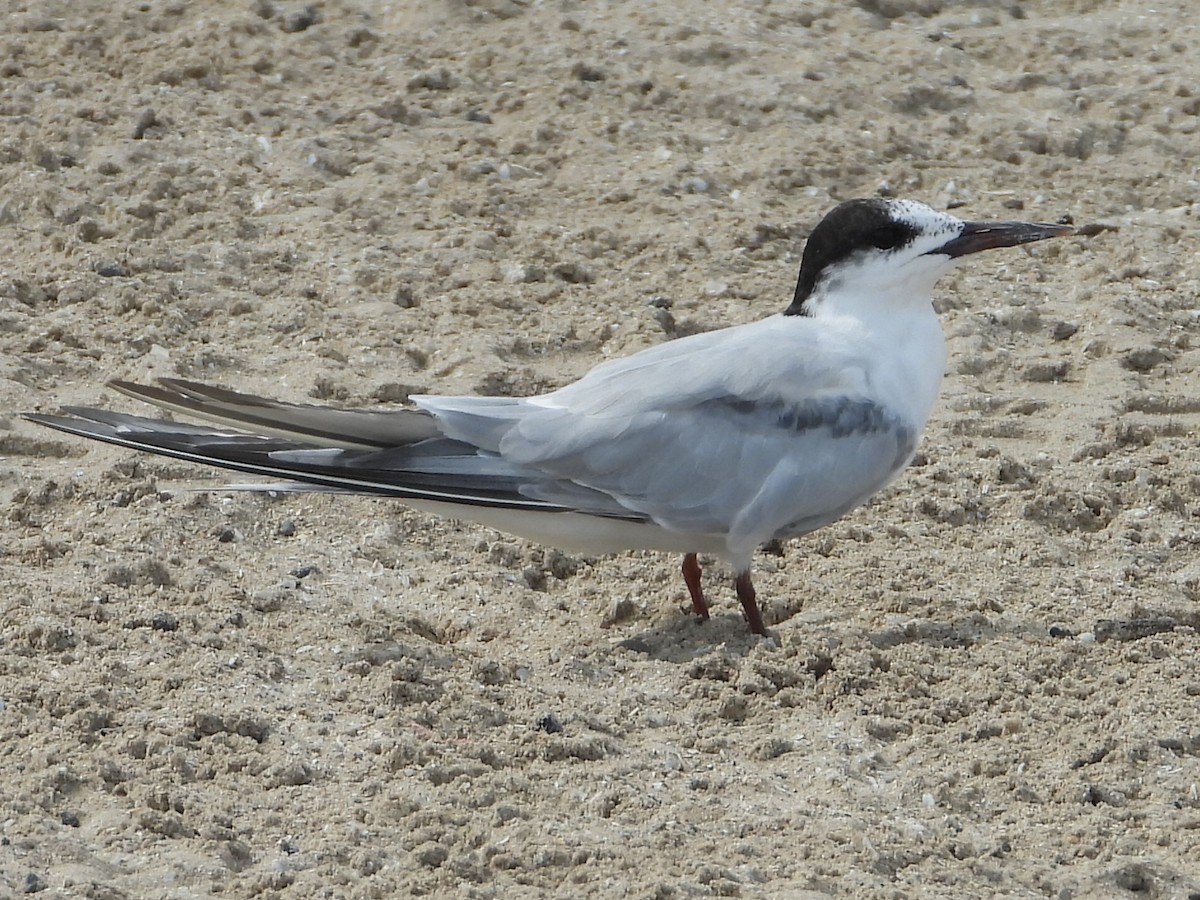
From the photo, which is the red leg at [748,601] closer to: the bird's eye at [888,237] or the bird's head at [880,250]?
the bird's head at [880,250]

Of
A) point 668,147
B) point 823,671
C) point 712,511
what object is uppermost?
point 668,147

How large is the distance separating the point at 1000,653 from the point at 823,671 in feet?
1.45

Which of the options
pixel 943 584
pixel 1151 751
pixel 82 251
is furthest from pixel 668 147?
pixel 1151 751

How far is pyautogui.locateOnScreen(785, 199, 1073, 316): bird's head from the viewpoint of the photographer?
4855mm

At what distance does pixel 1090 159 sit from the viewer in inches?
279

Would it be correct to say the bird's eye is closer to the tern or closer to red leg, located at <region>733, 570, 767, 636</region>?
the tern

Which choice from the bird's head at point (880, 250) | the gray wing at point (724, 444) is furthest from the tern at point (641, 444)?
the bird's head at point (880, 250)

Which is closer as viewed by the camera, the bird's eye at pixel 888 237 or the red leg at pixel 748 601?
Answer: the red leg at pixel 748 601

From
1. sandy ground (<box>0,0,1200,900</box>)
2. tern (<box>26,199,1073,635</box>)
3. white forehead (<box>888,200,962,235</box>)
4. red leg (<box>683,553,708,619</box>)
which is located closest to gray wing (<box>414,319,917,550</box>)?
tern (<box>26,199,1073,635</box>)

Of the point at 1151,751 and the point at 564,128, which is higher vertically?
the point at 564,128

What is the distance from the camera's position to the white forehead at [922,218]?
4855 millimetres

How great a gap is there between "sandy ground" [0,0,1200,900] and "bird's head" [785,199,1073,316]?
2.23ft

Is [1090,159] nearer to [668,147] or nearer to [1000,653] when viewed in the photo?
[668,147]

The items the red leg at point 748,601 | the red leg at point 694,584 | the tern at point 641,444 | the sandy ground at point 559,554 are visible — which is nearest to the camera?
the sandy ground at point 559,554
